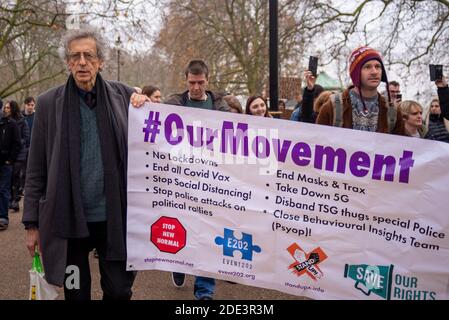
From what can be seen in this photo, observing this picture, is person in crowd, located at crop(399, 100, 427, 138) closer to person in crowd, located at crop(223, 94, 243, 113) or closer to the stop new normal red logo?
person in crowd, located at crop(223, 94, 243, 113)

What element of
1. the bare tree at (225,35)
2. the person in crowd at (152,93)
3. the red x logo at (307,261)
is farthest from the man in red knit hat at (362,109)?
Result: the bare tree at (225,35)

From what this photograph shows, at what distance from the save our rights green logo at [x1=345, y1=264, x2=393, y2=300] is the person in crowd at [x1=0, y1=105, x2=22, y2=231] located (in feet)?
18.7

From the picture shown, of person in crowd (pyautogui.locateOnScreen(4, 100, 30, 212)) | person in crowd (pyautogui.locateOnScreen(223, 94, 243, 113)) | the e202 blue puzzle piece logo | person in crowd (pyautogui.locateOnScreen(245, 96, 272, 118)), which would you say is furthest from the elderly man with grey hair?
person in crowd (pyautogui.locateOnScreen(4, 100, 30, 212))

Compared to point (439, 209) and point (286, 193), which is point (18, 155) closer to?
point (286, 193)

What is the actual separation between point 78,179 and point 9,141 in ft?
16.6

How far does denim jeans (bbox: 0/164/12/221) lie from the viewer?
7098 millimetres

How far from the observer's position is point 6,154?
23.5ft

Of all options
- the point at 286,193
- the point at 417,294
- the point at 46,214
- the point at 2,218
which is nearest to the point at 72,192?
the point at 46,214

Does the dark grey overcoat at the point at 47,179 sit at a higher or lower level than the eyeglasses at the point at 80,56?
lower

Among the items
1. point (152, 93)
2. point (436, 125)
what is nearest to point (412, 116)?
point (436, 125)

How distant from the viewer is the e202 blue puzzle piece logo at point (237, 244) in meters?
3.16

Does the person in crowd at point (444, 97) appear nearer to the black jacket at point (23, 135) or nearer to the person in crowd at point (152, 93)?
the person in crowd at point (152, 93)

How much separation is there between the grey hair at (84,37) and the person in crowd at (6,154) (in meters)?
4.77

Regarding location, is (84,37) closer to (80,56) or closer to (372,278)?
(80,56)
